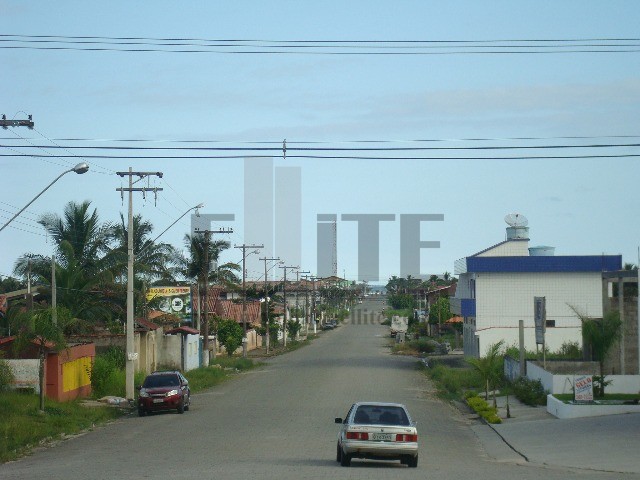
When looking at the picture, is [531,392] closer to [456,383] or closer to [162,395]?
[456,383]

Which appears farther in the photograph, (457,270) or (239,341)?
(239,341)

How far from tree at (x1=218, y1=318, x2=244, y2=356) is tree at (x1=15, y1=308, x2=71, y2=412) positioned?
4698 cm

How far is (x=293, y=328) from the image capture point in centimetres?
11100

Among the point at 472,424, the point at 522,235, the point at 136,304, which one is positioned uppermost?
the point at 522,235

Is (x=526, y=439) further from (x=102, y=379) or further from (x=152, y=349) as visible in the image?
(x=152, y=349)

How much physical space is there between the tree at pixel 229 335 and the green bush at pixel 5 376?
151ft

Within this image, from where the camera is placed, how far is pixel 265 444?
78.0ft

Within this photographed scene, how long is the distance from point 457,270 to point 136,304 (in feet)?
92.7

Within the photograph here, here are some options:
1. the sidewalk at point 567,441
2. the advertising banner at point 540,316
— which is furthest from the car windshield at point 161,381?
the advertising banner at point 540,316

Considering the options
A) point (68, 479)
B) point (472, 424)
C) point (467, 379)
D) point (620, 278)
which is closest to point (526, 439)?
point (472, 424)

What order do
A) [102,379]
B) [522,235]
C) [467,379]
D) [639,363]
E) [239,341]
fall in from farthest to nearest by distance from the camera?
1. [239,341]
2. [522,235]
3. [467,379]
4. [102,379]
5. [639,363]

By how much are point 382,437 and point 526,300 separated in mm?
44565

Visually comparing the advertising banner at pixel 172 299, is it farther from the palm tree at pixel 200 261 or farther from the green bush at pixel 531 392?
the green bush at pixel 531 392

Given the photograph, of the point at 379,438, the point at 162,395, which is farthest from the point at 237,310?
the point at 379,438
